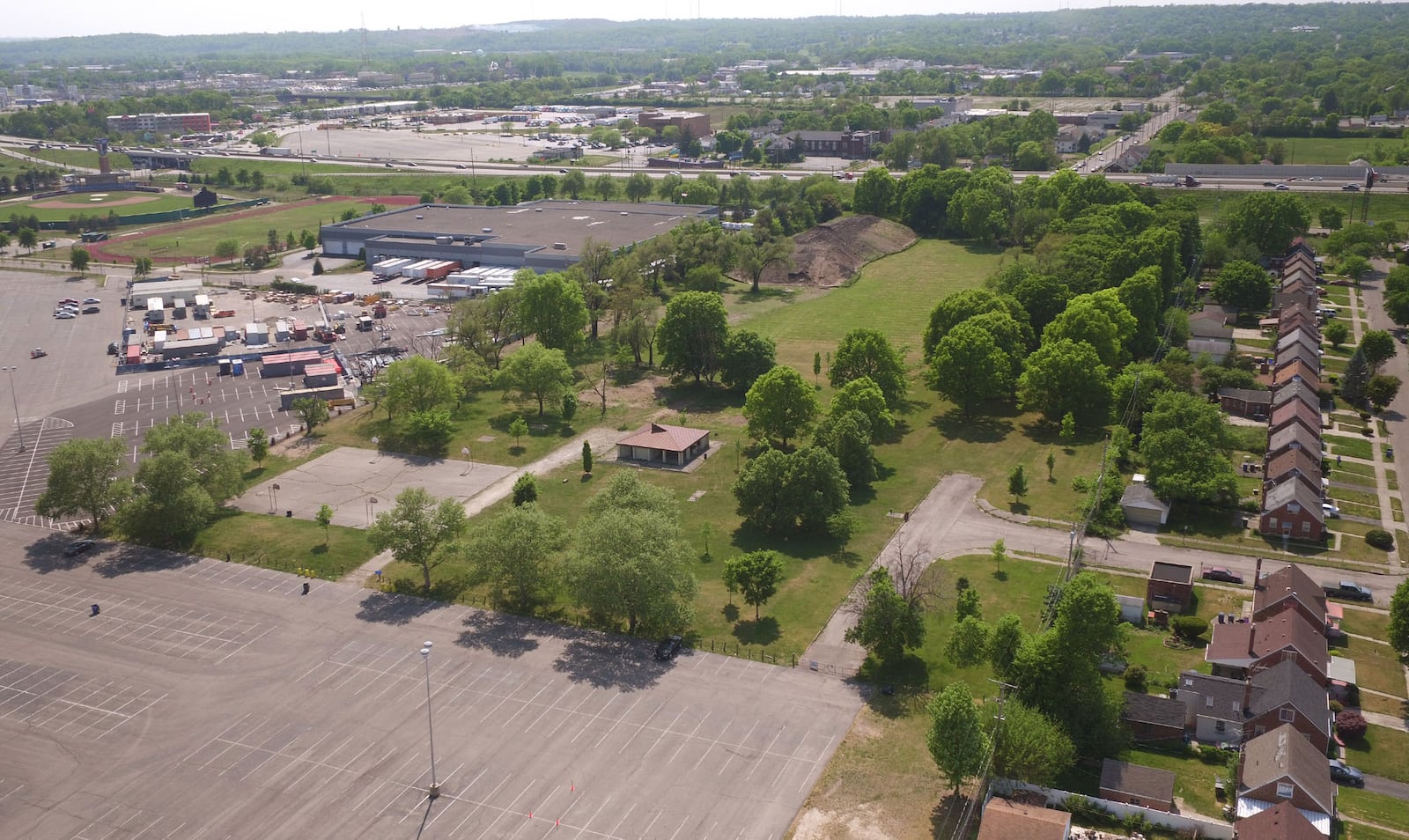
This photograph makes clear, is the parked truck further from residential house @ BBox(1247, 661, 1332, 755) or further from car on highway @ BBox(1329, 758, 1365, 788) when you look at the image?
car on highway @ BBox(1329, 758, 1365, 788)

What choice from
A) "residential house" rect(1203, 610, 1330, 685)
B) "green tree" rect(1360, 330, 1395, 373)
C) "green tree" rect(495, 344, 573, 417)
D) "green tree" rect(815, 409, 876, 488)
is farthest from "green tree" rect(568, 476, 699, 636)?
"green tree" rect(1360, 330, 1395, 373)

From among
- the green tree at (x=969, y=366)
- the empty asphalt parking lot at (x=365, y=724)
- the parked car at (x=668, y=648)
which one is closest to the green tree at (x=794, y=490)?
the parked car at (x=668, y=648)

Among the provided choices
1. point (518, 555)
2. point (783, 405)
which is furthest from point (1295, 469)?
point (518, 555)

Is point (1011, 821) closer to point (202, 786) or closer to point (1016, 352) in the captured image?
point (202, 786)

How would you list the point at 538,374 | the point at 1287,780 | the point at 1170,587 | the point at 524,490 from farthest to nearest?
the point at 538,374, the point at 524,490, the point at 1170,587, the point at 1287,780

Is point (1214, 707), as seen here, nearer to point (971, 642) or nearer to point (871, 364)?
point (971, 642)

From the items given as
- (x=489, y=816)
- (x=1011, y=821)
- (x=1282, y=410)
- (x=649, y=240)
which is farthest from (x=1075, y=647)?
(x=649, y=240)
